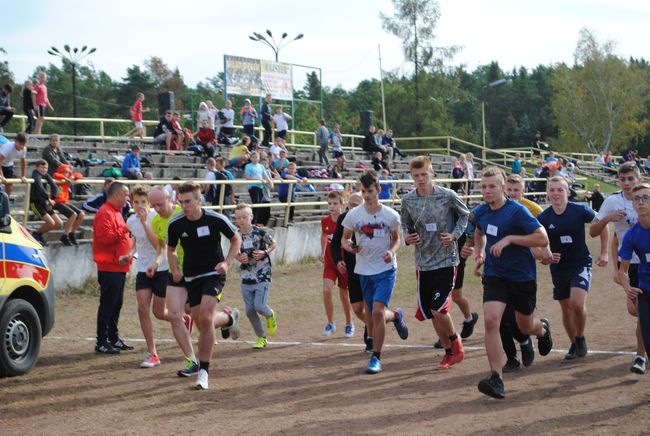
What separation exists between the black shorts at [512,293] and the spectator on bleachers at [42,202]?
27.6 feet

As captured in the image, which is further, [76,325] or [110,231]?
[76,325]

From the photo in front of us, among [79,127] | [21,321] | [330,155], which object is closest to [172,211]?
[21,321]

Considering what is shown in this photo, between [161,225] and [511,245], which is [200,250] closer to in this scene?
[161,225]

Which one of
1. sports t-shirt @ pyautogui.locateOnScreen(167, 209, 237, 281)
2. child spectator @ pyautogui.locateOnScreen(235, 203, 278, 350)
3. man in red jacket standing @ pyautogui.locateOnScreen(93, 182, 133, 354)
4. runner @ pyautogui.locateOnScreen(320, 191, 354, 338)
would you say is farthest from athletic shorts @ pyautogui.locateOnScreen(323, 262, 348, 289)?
sports t-shirt @ pyautogui.locateOnScreen(167, 209, 237, 281)

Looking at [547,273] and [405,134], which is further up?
[405,134]

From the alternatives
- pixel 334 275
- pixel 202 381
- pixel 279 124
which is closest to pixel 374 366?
pixel 202 381

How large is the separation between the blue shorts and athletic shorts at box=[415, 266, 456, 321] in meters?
0.35

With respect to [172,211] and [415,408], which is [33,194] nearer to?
[172,211]

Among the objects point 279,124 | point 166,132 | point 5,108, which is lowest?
point 166,132

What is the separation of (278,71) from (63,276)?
887 inches

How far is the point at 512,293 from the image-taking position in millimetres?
7980

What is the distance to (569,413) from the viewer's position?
6852 millimetres

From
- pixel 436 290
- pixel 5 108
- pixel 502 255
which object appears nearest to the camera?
pixel 502 255

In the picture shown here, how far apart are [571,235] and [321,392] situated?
10.4 feet
